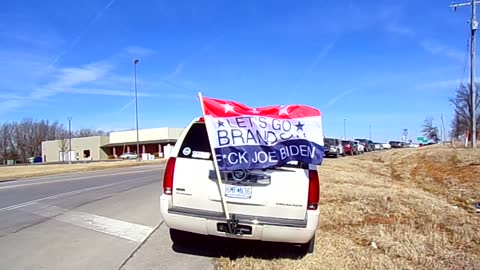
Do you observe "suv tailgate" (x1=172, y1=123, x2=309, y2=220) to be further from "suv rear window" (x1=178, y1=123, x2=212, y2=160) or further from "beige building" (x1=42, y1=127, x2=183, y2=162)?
"beige building" (x1=42, y1=127, x2=183, y2=162)

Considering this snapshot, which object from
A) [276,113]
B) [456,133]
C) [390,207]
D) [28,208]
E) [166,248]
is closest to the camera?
[276,113]

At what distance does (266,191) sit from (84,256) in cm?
286

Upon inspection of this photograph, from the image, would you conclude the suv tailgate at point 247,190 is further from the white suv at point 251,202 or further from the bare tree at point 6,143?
the bare tree at point 6,143

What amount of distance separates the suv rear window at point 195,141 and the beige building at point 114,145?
85304mm

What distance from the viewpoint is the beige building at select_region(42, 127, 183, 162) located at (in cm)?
9588

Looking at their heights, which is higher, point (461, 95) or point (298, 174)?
point (461, 95)

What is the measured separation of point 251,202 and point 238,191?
22 centimetres

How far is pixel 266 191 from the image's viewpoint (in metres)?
6.06

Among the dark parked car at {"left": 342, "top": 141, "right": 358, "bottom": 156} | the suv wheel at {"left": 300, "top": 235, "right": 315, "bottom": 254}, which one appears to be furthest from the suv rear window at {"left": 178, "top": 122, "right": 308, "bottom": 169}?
the dark parked car at {"left": 342, "top": 141, "right": 358, "bottom": 156}

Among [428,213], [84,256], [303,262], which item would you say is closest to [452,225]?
[428,213]

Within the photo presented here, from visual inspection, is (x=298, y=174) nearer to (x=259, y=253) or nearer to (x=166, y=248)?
(x=259, y=253)

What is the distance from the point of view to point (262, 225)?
600cm

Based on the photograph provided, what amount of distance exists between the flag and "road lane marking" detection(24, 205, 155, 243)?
287cm

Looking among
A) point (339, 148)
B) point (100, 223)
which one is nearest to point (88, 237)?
point (100, 223)
